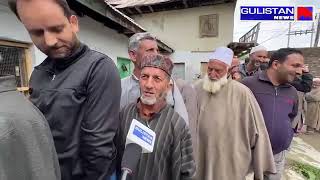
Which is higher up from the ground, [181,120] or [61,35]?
[61,35]

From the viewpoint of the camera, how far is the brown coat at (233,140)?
303cm

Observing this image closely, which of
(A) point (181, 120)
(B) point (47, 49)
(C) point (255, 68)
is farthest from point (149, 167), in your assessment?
(C) point (255, 68)

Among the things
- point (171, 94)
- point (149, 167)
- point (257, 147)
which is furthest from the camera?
point (257, 147)

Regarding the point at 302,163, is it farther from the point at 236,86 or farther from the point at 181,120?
the point at 181,120

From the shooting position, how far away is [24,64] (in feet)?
11.3

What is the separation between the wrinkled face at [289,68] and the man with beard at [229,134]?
28.4 inches

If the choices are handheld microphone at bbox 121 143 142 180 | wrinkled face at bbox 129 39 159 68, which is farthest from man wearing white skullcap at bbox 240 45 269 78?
handheld microphone at bbox 121 143 142 180

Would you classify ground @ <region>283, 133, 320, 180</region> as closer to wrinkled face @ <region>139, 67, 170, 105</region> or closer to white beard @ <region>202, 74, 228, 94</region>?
white beard @ <region>202, 74, 228, 94</region>

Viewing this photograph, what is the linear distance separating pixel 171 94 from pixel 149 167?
663 millimetres

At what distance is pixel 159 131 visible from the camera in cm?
217

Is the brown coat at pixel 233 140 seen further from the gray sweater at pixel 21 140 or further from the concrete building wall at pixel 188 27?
the concrete building wall at pixel 188 27

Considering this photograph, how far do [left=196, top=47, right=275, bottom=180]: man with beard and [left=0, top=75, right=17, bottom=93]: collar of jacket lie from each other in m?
2.36

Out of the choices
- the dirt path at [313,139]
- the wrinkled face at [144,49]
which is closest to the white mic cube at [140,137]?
the wrinkled face at [144,49]

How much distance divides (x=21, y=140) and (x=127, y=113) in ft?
4.56
